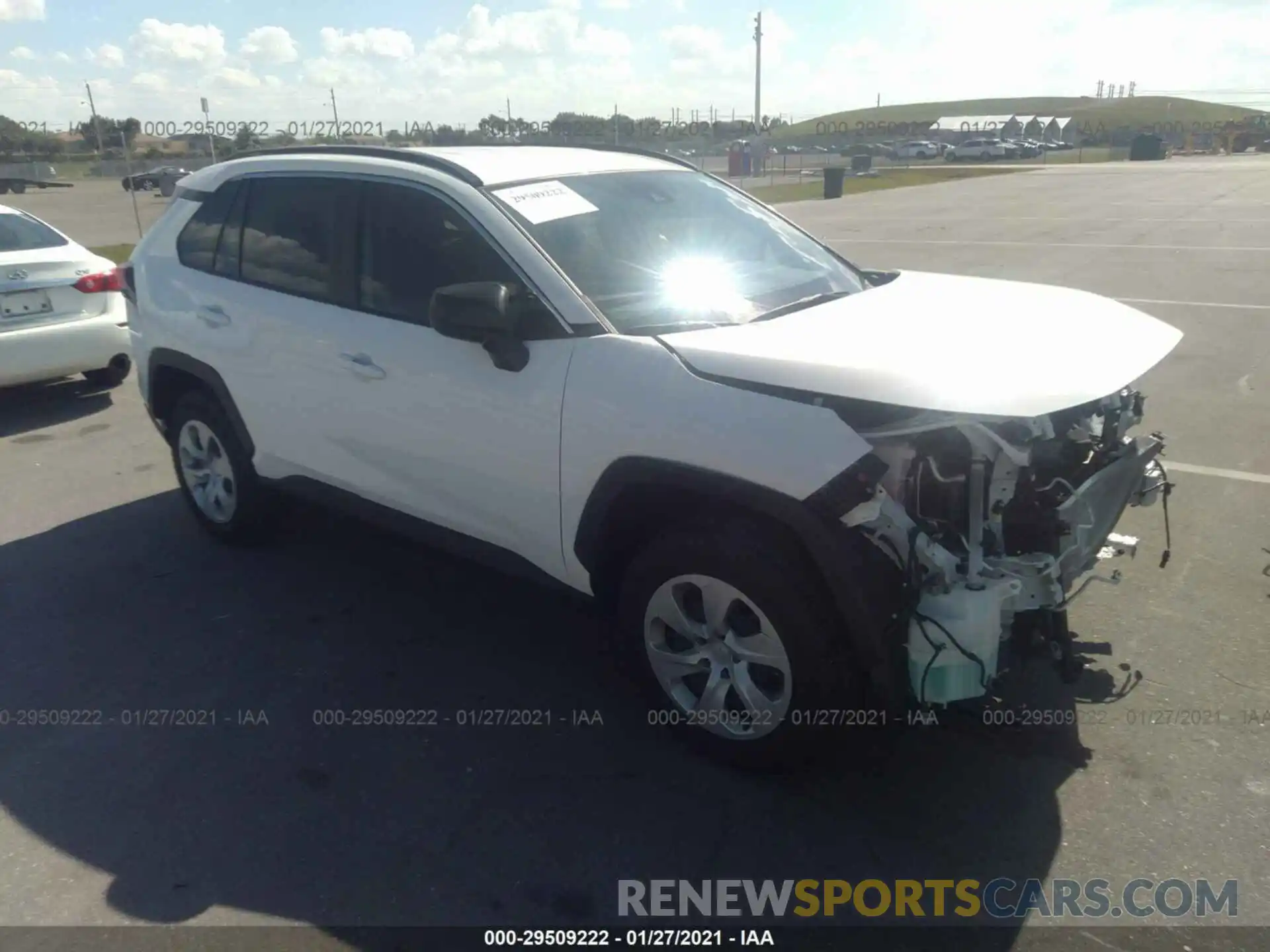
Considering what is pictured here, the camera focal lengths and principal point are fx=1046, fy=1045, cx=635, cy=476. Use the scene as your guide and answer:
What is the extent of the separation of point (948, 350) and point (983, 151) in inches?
2782

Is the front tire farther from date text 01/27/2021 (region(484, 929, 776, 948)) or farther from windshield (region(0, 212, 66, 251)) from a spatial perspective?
windshield (region(0, 212, 66, 251))

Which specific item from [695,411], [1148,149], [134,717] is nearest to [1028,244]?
[695,411]

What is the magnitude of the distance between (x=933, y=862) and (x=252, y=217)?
3.94 meters

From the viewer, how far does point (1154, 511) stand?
17.6ft

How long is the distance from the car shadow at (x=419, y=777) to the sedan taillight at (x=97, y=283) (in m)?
3.79

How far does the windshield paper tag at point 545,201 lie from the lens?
3.78 m

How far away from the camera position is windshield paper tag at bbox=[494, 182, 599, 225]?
12.4ft

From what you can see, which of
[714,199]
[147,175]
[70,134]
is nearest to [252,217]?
[714,199]

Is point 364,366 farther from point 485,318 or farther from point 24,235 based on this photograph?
point 24,235

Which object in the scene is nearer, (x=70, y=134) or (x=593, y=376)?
(x=593, y=376)

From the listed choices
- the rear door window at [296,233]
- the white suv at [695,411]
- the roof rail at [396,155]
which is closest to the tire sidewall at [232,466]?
the white suv at [695,411]

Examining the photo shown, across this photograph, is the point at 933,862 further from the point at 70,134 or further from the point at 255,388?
the point at 70,134

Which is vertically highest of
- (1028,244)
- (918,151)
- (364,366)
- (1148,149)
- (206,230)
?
(206,230)

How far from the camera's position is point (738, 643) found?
3207mm
